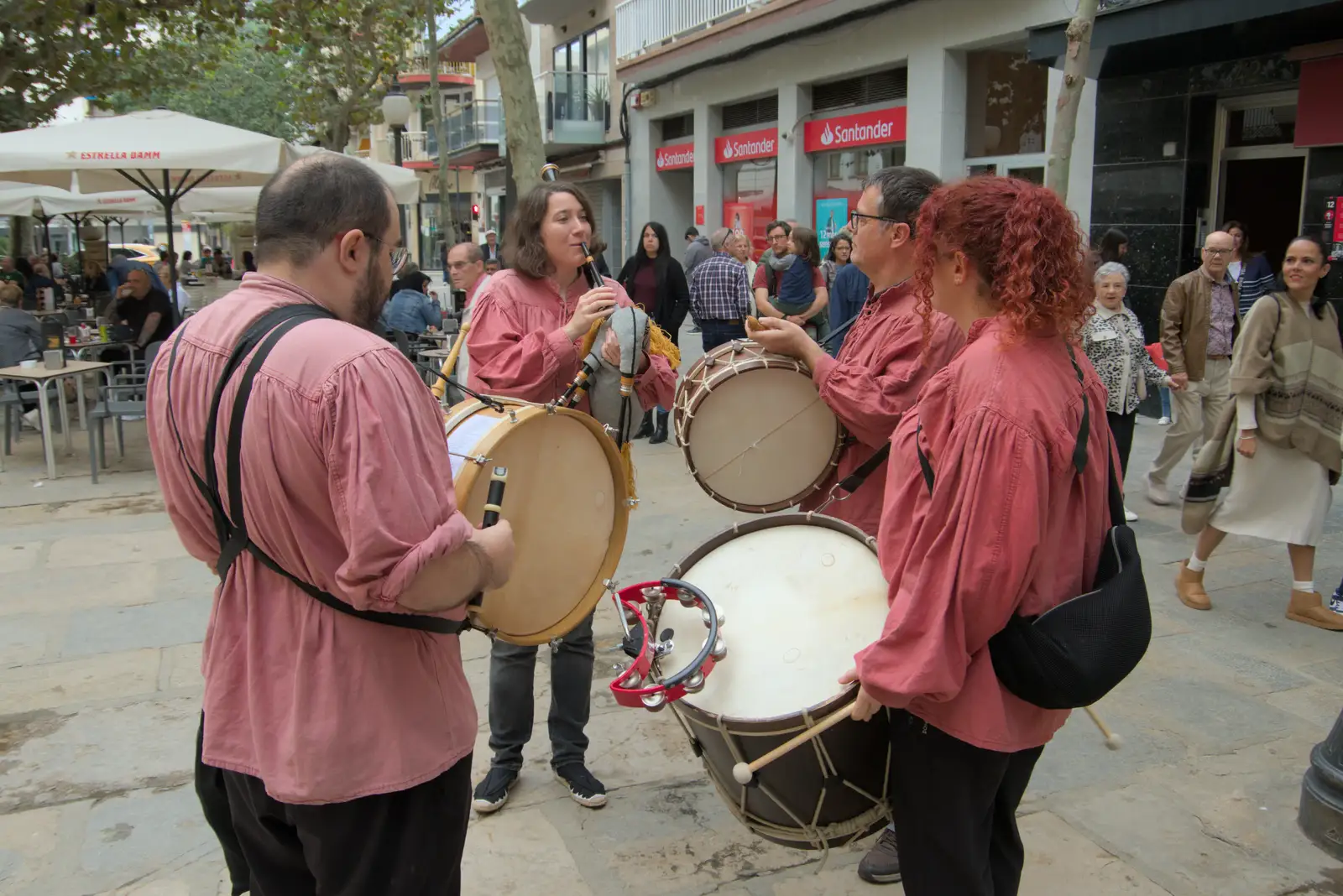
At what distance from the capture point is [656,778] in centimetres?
361

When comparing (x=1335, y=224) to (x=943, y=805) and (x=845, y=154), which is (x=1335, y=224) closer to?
(x=845, y=154)

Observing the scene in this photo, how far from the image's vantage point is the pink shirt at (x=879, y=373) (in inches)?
108

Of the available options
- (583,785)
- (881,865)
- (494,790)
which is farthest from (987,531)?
(494,790)

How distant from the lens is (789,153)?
56.1 ft

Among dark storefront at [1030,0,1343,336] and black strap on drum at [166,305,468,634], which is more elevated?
dark storefront at [1030,0,1343,336]

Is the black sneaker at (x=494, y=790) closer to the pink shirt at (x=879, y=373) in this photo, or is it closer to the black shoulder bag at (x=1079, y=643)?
the pink shirt at (x=879, y=373)

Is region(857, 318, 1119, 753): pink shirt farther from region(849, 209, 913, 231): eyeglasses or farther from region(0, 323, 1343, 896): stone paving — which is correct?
region(849, 209, 913, 231): eyeglasses

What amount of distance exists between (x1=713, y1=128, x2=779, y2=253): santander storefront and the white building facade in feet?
0.11

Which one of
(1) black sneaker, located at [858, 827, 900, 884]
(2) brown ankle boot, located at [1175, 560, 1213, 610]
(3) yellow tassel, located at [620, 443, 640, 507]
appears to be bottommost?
(1) black sneaker, located at [858, 827, 900, 884]

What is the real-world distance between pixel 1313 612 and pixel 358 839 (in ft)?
15.3

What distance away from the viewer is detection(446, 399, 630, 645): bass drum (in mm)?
2385

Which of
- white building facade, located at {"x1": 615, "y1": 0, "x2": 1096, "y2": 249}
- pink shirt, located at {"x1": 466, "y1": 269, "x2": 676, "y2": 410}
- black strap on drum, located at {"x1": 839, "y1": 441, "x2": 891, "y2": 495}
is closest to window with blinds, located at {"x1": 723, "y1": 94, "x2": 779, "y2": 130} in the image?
white building facade, located at {"x1": 615, "y1": 0, "x2": 1096, "y2": 249}

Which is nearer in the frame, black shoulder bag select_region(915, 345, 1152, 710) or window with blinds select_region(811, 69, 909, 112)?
black shoulder bag select_region(915, 345, 1152, 710)

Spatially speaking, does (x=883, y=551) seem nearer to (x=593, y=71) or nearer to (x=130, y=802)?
(x=130, y=802)
